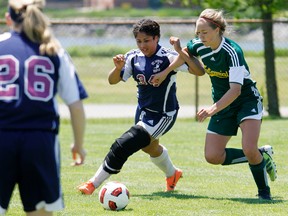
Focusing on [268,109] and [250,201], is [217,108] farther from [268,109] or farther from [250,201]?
[268,109]

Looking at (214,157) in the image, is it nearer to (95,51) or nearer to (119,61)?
(119,61)

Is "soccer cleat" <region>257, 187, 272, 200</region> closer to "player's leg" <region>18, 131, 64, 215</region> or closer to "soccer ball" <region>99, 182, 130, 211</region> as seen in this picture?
"soccer ball" <region>99, 182, 130, 211</region>

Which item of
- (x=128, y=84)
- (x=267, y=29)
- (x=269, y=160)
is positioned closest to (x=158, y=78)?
(x=269, y=160)

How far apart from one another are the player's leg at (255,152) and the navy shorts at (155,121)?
0.75 metres

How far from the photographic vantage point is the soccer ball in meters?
7.34

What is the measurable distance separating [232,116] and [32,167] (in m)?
3.25

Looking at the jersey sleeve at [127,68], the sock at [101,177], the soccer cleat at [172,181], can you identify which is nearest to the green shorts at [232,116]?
the soccer cleat at [172,181]

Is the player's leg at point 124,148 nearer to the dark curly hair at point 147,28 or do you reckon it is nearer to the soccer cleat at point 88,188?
the soccer cleat at point 88,188

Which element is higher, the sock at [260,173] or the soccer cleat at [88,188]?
the sock at [260,173]

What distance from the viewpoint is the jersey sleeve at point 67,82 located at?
505 centimetres

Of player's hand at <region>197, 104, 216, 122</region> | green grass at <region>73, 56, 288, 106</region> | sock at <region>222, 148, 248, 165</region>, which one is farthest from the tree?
player's hand at <region>197, 104, 216, 122</region>

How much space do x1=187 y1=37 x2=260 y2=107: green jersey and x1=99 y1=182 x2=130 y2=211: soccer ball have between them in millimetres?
1277

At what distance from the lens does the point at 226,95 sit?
7328 mm

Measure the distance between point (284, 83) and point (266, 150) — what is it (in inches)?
603
